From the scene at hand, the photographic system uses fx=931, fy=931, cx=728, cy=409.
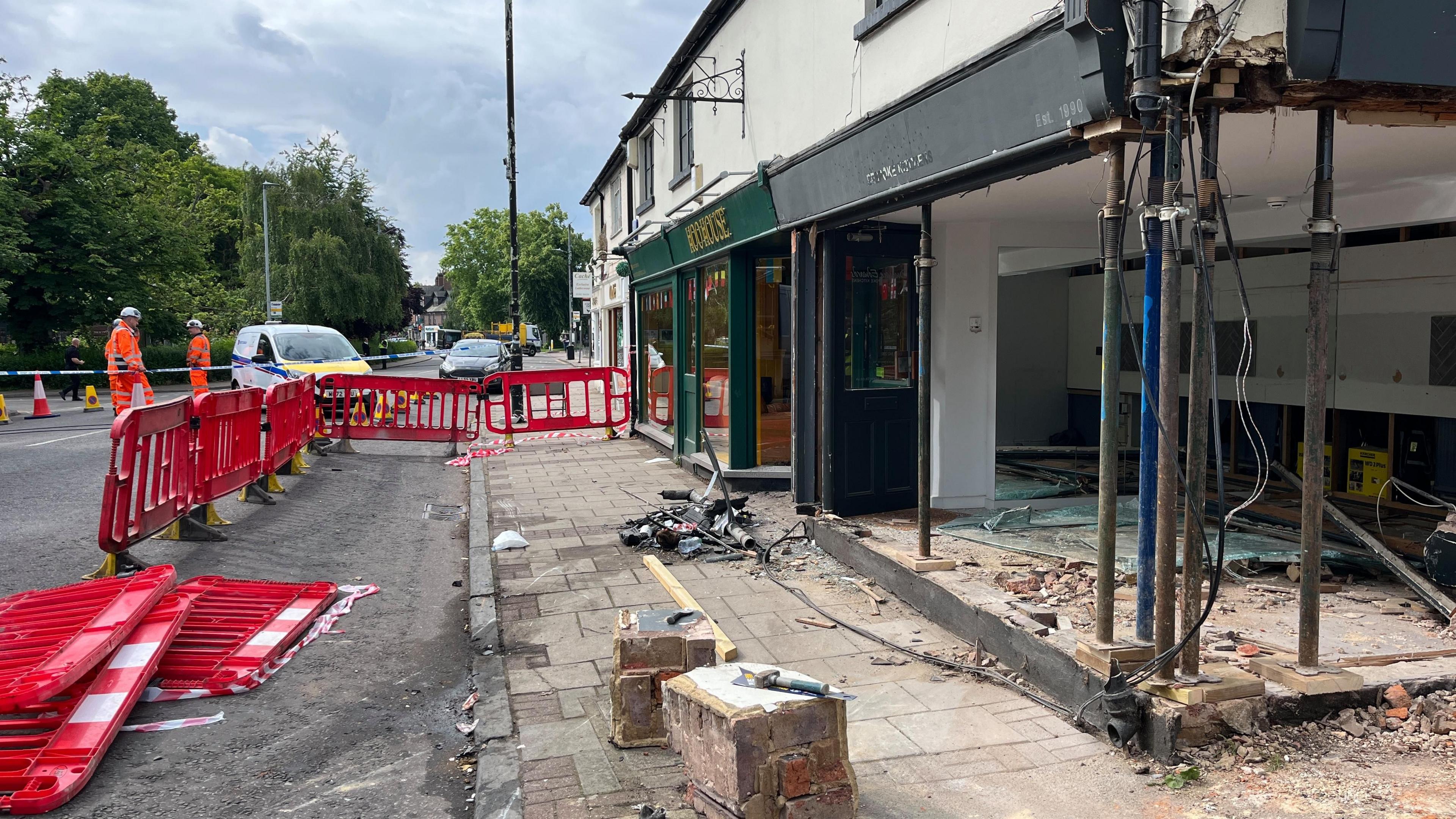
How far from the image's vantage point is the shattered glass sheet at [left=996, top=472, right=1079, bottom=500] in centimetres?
873

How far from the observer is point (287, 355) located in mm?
17828

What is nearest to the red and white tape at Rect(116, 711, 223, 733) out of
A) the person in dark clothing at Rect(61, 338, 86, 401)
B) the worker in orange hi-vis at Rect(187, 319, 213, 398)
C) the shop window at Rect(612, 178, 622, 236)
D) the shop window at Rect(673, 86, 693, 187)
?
the shop window at Rect(673, 86, 693, 187)

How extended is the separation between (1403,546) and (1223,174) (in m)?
2.73

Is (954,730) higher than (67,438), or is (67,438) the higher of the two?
(67,438)

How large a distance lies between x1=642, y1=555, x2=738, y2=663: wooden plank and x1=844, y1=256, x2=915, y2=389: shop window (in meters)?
2.43

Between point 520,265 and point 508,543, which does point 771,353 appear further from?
point 520,265

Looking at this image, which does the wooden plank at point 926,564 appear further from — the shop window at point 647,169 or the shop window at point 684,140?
the shop window at point 647,169

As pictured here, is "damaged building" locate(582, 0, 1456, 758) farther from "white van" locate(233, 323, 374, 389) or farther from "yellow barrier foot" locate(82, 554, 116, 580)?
"white van" locate(233, 323, 374, 389)

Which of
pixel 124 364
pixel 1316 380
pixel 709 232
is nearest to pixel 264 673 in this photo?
pixel 1316 380

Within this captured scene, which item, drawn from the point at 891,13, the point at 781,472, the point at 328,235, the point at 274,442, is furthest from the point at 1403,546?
the point at 328,235

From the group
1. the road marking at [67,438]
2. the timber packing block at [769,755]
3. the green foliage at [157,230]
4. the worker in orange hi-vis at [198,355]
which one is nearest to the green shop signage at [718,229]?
the timber packing block at [769,755]

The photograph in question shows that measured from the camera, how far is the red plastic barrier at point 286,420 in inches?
393

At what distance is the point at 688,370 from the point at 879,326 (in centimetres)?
505

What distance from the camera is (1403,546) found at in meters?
6.05
